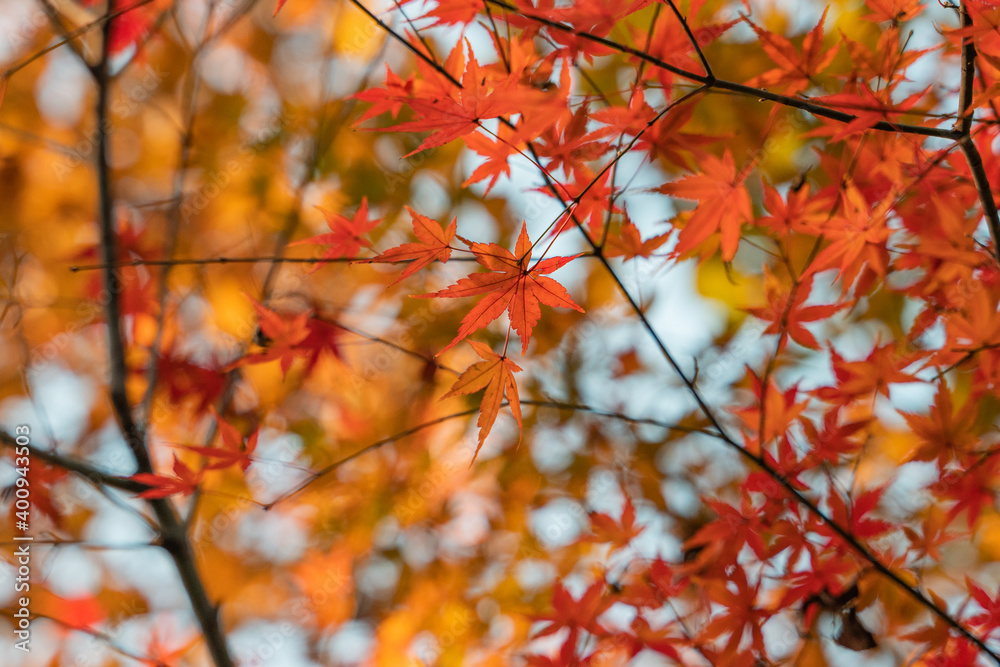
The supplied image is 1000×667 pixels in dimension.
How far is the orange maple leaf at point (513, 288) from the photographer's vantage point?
708mm

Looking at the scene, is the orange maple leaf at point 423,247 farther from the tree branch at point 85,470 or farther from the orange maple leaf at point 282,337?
the tree branch at point 85,470

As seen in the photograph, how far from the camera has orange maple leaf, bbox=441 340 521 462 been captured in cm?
74

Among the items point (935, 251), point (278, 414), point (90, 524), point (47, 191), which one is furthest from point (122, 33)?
point (935, 251)

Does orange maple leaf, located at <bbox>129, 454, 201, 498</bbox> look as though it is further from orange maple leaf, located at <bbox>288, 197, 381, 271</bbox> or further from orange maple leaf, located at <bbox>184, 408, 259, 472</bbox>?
orange maple leaf, located at <bbox>288, 197, 381, 271</bbox>

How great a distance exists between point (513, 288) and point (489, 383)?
133 mm

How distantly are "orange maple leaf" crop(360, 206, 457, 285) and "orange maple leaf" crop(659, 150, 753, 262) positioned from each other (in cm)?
31

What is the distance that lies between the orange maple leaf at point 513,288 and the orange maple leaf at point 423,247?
0.06m

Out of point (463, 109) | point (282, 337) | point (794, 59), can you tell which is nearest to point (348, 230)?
point (282, 337)

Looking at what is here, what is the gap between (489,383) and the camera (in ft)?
2.58

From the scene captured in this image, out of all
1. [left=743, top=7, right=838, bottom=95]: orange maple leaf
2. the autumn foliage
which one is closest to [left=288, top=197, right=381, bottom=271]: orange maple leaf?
the autumn foliage

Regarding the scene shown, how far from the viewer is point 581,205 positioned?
3.09ft

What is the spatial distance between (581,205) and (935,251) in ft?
1.68

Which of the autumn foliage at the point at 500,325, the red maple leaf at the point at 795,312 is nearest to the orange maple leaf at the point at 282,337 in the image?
the autumn foliage at the point at 500,325

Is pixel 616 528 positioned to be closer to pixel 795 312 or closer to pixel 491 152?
pixel 795 312
